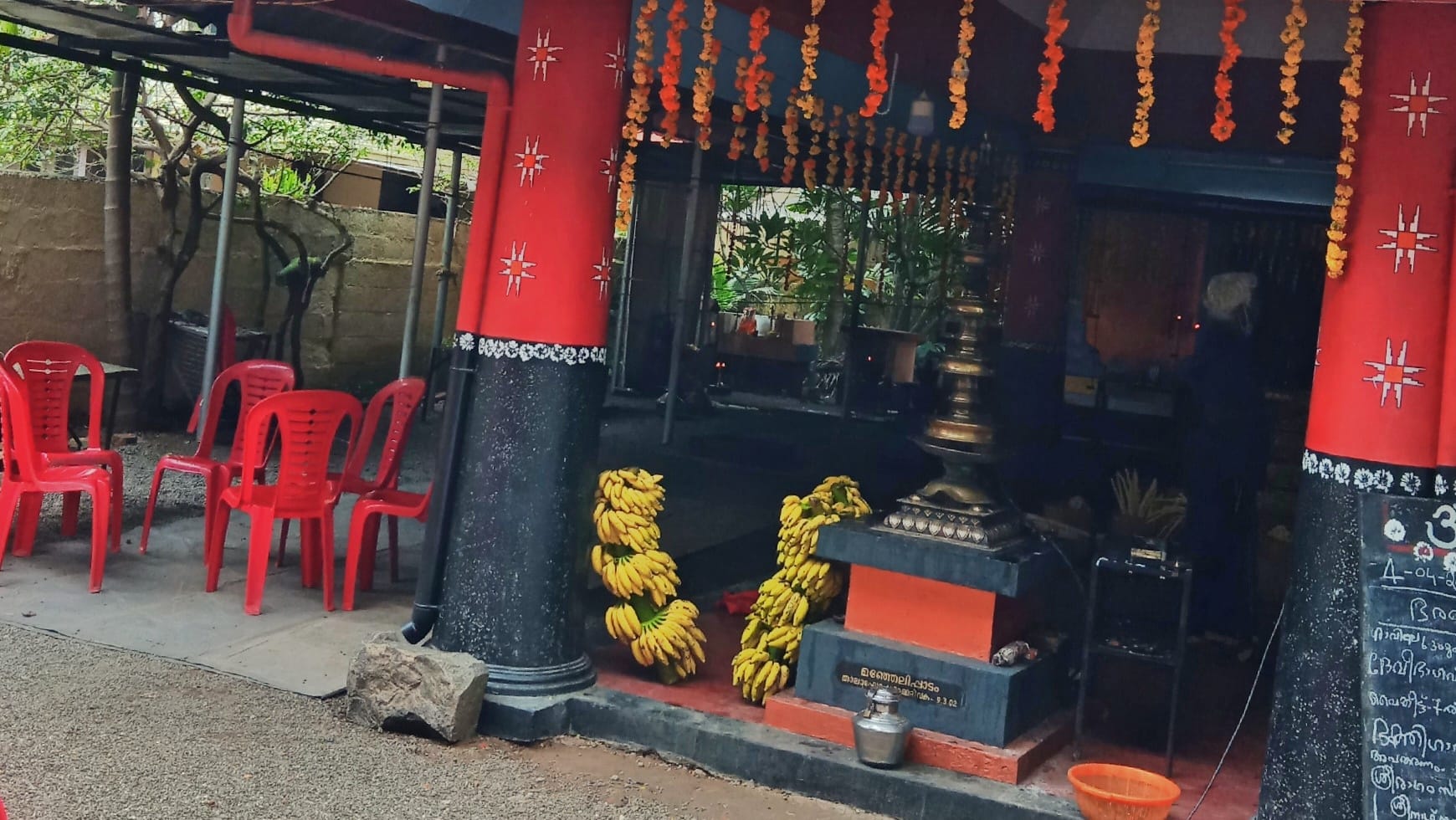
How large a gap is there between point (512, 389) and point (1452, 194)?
3374 millimetres

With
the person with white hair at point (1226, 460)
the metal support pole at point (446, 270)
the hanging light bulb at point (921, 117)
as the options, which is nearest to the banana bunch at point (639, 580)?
the hanging light bulb at point (921, 117)

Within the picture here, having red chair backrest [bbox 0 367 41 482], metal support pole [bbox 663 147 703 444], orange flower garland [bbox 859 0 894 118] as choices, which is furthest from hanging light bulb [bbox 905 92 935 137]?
red chair backrest [bbox 0 367 41 482]

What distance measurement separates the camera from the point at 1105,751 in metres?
5.14

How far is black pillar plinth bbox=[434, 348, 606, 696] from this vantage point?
5.12m

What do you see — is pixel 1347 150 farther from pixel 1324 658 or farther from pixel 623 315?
pixel 623 315

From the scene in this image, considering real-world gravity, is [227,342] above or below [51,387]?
above

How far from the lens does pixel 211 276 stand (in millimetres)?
11859

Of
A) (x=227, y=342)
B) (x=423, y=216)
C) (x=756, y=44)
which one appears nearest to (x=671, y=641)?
(x=756, y=44)

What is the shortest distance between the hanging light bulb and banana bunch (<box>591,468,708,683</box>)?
9.75 feet

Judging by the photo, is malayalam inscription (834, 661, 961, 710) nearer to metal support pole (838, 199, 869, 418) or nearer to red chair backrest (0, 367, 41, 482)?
metal support pole (838, 199, 869, 418)

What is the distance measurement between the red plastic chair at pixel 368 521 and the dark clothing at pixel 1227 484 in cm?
429

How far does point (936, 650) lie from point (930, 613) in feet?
0.47

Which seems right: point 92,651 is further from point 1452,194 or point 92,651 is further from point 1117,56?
point 1117,56

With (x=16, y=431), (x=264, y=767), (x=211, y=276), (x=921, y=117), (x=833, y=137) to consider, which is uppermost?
(x=921, y=117)
